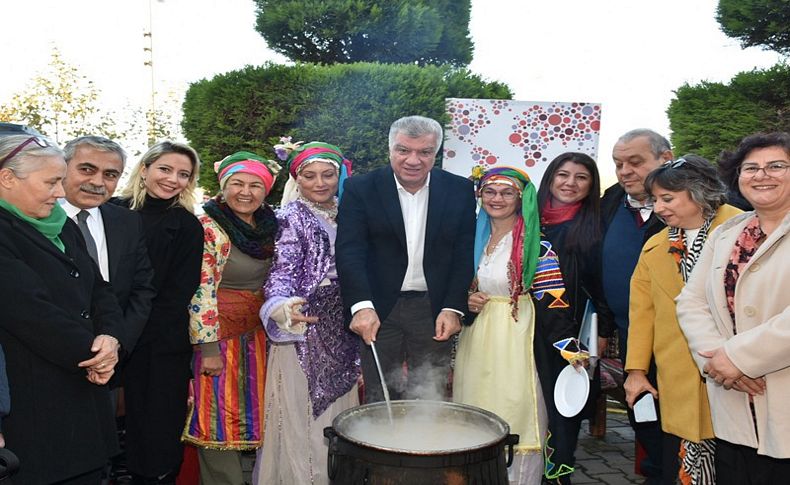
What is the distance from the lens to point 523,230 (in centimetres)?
379

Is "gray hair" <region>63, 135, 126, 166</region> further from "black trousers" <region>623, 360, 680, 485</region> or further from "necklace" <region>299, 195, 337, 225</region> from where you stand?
"black trousers" <region>623, 360, 680, 485</region>

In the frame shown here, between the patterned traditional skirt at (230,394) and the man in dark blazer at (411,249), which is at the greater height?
the man in dark blazer at (411,249)

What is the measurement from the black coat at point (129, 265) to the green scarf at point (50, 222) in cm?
60

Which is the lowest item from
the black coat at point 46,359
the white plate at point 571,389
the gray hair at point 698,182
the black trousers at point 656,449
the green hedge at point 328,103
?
the black trousers at point 656,449

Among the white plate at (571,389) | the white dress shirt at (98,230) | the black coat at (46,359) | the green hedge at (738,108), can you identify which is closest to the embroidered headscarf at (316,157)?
the white dress shirt at (98,230)

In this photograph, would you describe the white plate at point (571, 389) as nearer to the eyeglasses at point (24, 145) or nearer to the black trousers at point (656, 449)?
the black trousers at point (656, 449)

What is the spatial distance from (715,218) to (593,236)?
889 millimetres

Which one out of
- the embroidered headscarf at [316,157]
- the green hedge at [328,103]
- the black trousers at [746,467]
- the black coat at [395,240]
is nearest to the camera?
the black trousers at [746,467]

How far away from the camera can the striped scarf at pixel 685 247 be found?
3188 millimetres

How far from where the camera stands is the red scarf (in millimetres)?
4109

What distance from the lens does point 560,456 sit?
3.81 metres

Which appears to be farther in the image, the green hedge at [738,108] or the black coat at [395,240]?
the green hedge at [738,108]

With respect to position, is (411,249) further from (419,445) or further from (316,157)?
(419,445)

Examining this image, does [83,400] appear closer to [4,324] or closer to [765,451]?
[4,324]
